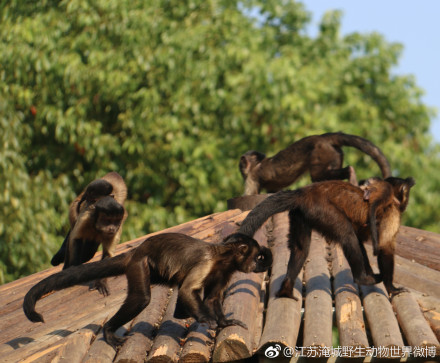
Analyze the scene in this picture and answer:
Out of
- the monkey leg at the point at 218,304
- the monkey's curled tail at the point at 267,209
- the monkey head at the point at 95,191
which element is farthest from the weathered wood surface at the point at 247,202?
the monkey leg at the point at 218,304

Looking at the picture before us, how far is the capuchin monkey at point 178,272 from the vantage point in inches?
205

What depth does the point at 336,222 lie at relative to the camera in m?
6.08

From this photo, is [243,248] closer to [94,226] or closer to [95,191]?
[94,226]

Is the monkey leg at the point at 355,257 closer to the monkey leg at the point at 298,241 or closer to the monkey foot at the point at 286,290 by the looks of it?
the monkey leg at the point at 298,241

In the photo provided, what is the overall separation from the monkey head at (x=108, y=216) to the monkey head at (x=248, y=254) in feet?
7.95

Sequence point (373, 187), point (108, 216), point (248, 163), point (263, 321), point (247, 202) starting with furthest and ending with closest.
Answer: point (248, 163), point (247, 202), point (108, 216), point (373, 187), point (263, 321)

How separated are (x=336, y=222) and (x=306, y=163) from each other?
4.89 meters

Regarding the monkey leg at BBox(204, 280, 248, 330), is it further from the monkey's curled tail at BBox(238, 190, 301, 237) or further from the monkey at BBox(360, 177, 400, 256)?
the monkey at BBox(360, 177, 400, 256)

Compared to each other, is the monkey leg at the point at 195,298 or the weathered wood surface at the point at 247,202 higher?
the monkey leg at the point at 195,298

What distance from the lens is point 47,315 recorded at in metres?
6.59

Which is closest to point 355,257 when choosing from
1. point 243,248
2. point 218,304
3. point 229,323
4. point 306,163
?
point 243,248

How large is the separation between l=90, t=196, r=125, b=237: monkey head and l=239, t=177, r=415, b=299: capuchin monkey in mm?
2134

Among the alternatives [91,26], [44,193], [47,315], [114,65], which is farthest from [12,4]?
[47,315]

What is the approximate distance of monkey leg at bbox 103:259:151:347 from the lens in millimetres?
5219
